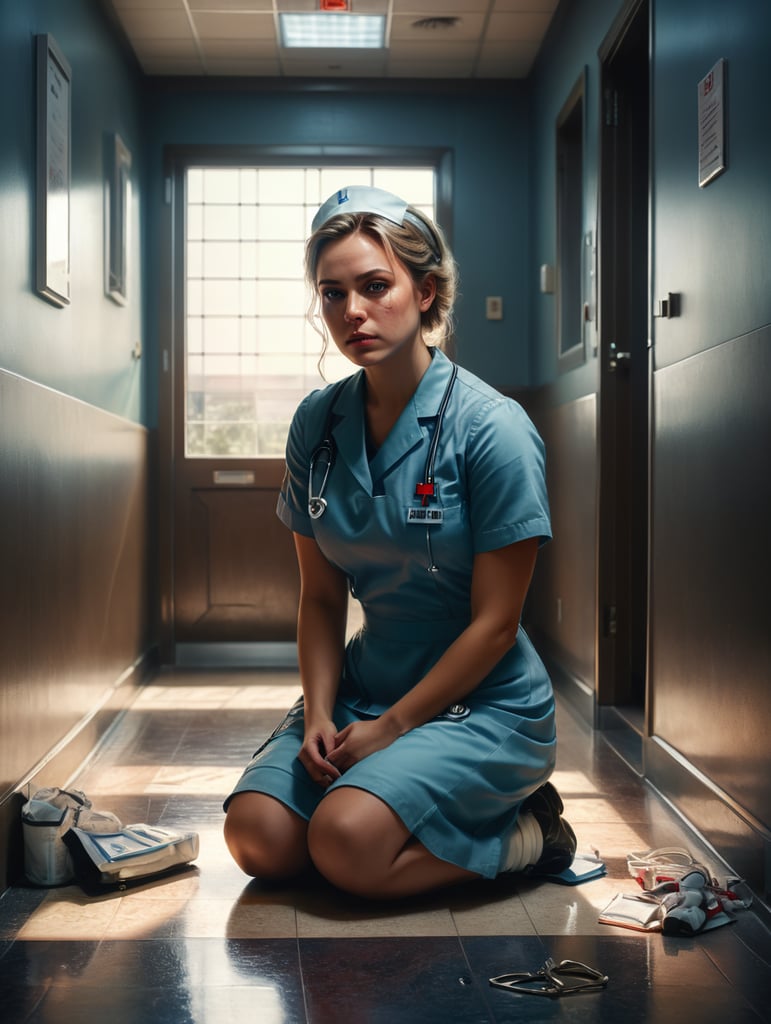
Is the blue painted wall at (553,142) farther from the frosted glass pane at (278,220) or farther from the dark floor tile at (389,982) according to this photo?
the dark floor tile at (389,982)

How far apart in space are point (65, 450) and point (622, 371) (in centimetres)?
175

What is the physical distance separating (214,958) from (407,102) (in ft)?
13.6

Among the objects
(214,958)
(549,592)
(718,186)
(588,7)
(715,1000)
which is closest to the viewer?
(715,1000)

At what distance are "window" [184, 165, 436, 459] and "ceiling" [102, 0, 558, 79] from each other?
44cm

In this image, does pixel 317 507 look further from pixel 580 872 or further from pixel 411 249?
pixel 580 872

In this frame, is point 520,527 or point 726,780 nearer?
point 520,527

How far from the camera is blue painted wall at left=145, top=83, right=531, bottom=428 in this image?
16.5ft

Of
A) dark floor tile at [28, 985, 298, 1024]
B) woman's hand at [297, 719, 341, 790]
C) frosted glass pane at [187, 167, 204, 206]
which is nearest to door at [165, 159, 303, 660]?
frosted glass pane at [187, 167, 204, 206]

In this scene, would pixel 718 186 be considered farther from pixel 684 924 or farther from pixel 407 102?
pixel 407 102

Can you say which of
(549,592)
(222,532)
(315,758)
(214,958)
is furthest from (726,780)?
(222,532)

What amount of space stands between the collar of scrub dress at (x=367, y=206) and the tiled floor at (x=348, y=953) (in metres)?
1.24

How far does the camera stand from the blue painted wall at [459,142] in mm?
5027

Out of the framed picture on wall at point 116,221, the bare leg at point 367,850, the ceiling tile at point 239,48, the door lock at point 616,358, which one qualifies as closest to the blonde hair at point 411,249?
the bare leg at point 367,850

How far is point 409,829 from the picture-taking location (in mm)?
1932
